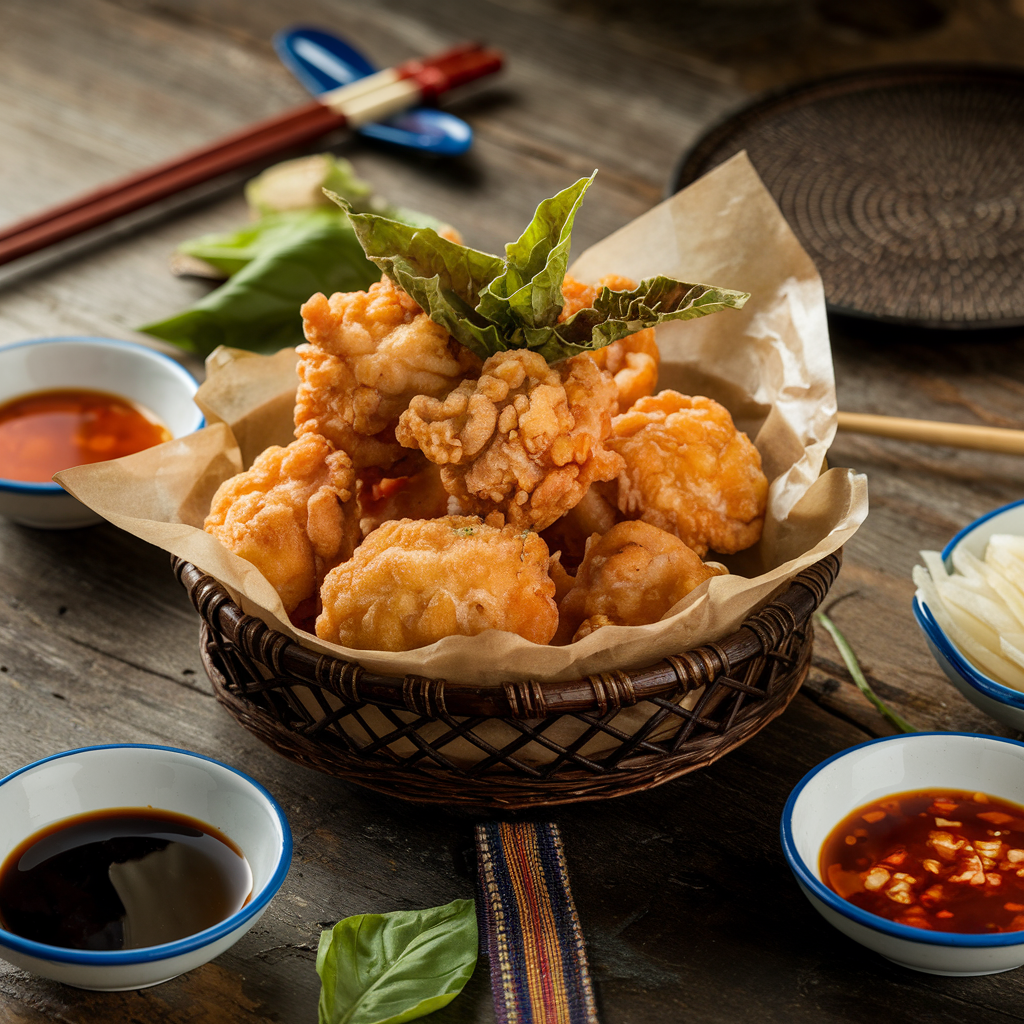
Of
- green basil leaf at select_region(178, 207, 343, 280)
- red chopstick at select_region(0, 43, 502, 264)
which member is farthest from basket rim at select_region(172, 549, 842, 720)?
red chopstick at select_region(0, 43, 502, 264)

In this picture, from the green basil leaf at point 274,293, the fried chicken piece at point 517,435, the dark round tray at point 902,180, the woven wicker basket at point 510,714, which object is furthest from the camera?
the dark round tray at point 902,180

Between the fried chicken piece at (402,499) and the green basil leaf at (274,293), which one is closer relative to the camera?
the fried chicken piece at (402,499)

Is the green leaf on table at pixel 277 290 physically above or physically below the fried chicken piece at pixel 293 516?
below

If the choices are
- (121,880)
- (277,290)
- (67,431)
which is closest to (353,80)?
(277,290)

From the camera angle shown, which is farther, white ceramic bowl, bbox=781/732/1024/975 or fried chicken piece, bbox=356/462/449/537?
fried chicken piece, bbox=356/462/449/537

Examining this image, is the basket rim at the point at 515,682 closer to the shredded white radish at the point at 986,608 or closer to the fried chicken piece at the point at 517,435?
the fried chicken piece at the point at 517,435

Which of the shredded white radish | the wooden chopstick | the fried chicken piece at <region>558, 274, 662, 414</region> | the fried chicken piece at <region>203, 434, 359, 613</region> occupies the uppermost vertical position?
the fried chicken piece at <region>558, 274, 662, 414</region>

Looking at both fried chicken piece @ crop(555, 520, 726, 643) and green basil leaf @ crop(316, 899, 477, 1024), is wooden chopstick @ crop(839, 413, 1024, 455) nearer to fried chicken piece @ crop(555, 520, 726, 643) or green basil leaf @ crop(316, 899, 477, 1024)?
fried chicken piece @ crop(555, 520, 726, 643)

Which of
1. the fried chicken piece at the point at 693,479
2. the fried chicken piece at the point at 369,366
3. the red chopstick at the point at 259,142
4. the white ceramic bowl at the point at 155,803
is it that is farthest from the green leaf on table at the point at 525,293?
the red chopstick at the point at 259,142
